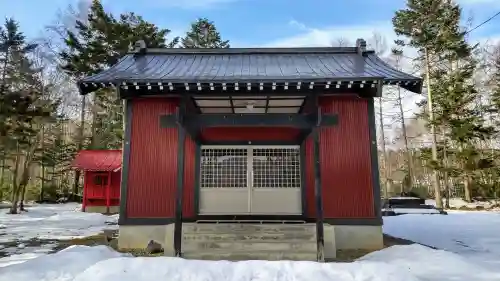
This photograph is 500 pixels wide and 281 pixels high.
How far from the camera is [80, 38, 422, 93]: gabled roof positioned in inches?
245

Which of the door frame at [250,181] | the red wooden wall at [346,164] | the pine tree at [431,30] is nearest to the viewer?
the red wooden wall at [346,164]

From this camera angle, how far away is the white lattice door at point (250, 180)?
860 cm

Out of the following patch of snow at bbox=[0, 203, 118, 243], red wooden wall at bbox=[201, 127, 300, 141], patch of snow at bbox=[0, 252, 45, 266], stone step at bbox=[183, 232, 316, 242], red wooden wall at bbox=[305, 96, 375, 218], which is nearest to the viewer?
patch of snow at bbox=[0, 252, 45, 266]

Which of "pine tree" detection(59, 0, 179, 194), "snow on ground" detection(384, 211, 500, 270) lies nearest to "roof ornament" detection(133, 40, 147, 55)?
"snow on ground" detection(384, 211, 500, 270)

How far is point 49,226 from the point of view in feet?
38.4

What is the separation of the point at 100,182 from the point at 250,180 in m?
11.5

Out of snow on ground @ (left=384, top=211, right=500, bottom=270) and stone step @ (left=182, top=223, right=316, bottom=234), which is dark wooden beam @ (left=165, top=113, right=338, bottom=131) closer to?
stone step @ (left=182, top=223, right=316, bottom=234)

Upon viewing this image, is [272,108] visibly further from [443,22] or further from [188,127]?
[443,22]

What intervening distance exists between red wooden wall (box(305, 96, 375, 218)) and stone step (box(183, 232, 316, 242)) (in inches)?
66.7

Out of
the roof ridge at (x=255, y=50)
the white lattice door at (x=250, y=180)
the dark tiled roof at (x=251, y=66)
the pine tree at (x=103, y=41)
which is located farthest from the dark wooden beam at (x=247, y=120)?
the pine tree at (x=103, y=41)

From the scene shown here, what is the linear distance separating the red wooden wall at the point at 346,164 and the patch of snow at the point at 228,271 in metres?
2.36

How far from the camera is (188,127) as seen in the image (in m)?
6.45

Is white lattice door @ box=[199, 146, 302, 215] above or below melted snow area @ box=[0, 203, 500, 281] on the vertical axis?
above

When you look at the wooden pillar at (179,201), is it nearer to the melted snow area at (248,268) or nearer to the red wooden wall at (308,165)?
the melted snow area at (248,268)
